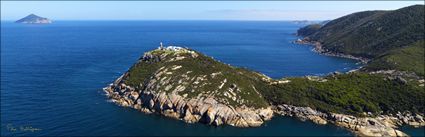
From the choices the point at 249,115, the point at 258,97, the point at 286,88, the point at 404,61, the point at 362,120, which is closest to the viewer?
the point at 362,120

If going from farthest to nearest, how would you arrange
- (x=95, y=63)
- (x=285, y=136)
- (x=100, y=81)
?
(x=95, y=63) < (x=100, y=81) < (x=285, y=136)

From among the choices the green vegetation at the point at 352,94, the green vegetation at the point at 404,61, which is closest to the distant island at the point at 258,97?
the green vegetation at the point at 352,94

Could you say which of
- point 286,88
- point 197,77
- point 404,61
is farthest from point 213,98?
point 404,61

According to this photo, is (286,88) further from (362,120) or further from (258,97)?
(362,120)

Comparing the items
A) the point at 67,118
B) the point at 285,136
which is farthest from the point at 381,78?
the point at 67,118

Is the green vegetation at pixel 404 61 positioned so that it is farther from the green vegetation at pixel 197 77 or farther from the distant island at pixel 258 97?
the green vegetation at pixel 197 77

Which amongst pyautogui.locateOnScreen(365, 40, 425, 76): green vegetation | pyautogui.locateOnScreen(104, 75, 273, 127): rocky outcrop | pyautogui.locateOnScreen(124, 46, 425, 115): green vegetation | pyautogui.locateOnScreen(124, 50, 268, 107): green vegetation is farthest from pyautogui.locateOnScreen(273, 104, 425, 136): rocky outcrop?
pyautogui.locateOnScreen(365, 40, 425, 76): green vegetation

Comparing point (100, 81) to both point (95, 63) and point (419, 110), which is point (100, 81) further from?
point (419, 110)
